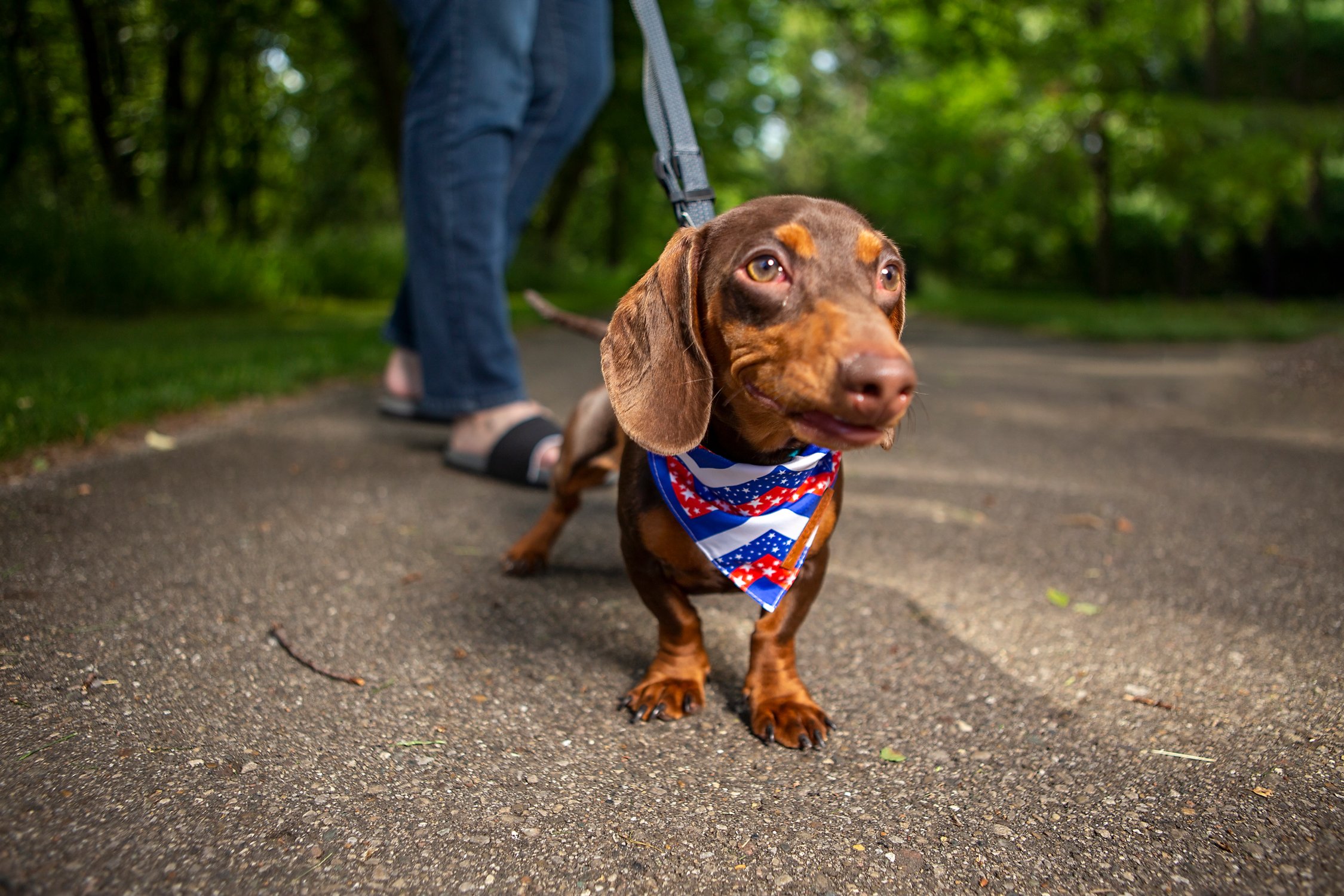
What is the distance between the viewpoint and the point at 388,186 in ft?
64.9

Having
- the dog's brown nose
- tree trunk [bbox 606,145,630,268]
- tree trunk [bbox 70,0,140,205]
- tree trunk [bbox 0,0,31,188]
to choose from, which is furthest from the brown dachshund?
tree trunk [bbox 606,145,630,268]

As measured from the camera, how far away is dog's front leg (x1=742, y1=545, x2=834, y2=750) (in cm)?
177

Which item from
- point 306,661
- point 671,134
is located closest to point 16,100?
point 671,134

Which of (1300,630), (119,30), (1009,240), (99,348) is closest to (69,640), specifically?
(1300,630)

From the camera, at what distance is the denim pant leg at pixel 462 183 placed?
9.48ft

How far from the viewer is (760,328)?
1.56m

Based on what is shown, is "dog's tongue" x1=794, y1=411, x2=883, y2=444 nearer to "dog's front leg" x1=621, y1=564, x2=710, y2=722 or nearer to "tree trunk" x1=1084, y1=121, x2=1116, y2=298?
"dog's front leg" x1=621, y1=564, x2=710, y2=722

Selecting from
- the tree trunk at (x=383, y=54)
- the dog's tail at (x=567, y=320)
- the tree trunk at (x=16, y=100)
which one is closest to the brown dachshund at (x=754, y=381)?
the dog's tail at (x=567, y=320)

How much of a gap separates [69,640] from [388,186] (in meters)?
19.6

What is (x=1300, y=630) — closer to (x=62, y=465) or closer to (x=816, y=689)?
(x=816, y=689)

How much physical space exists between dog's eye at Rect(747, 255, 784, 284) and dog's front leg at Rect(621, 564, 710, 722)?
2.14ft

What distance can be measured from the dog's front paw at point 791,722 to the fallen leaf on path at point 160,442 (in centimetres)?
266

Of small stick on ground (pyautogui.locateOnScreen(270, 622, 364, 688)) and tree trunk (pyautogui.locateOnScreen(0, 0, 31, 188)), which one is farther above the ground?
tree trunk (pyautogui.locateOnScreen(0, 0, 31, 188))

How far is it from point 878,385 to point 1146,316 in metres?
12.1
